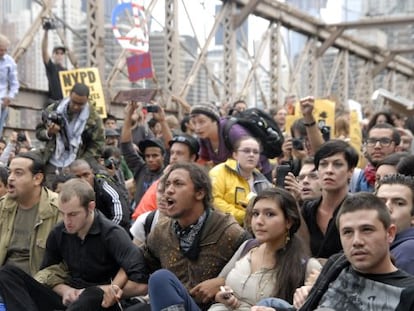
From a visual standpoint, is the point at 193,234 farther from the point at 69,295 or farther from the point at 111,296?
the point at 69,295

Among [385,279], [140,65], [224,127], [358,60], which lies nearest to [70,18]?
[140,65]

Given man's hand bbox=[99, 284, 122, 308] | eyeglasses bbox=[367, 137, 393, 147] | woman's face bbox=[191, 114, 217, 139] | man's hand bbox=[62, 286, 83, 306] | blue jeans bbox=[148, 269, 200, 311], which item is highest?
woman's face bbox=[191, 114, 217, 139]

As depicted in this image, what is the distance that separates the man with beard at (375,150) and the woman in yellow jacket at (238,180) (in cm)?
68

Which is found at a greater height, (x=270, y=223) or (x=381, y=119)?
(x=381, y=119)

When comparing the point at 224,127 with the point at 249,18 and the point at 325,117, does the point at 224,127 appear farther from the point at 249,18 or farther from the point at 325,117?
the point at 249,18

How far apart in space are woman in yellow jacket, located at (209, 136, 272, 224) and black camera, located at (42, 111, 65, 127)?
80.7 inches

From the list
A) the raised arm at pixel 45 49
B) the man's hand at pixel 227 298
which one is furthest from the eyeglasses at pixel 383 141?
the raised arm at pixel 45 49

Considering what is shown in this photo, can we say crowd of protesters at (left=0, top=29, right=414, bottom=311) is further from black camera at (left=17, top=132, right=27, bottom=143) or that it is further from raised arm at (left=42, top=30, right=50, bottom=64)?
raised arm at (left=42, top=30, right=50, bottom=64)

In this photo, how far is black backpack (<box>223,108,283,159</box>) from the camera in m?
5.95

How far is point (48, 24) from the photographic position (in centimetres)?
948

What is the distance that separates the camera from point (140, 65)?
30.0 feet

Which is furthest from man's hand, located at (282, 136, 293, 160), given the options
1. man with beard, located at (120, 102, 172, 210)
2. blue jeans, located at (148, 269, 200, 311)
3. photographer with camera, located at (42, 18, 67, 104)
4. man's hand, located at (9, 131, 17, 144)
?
photographer with camera, located at (42, 18, 67, 104)

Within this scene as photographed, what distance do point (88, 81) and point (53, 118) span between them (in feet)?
6.71

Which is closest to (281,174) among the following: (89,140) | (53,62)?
(89,140)
